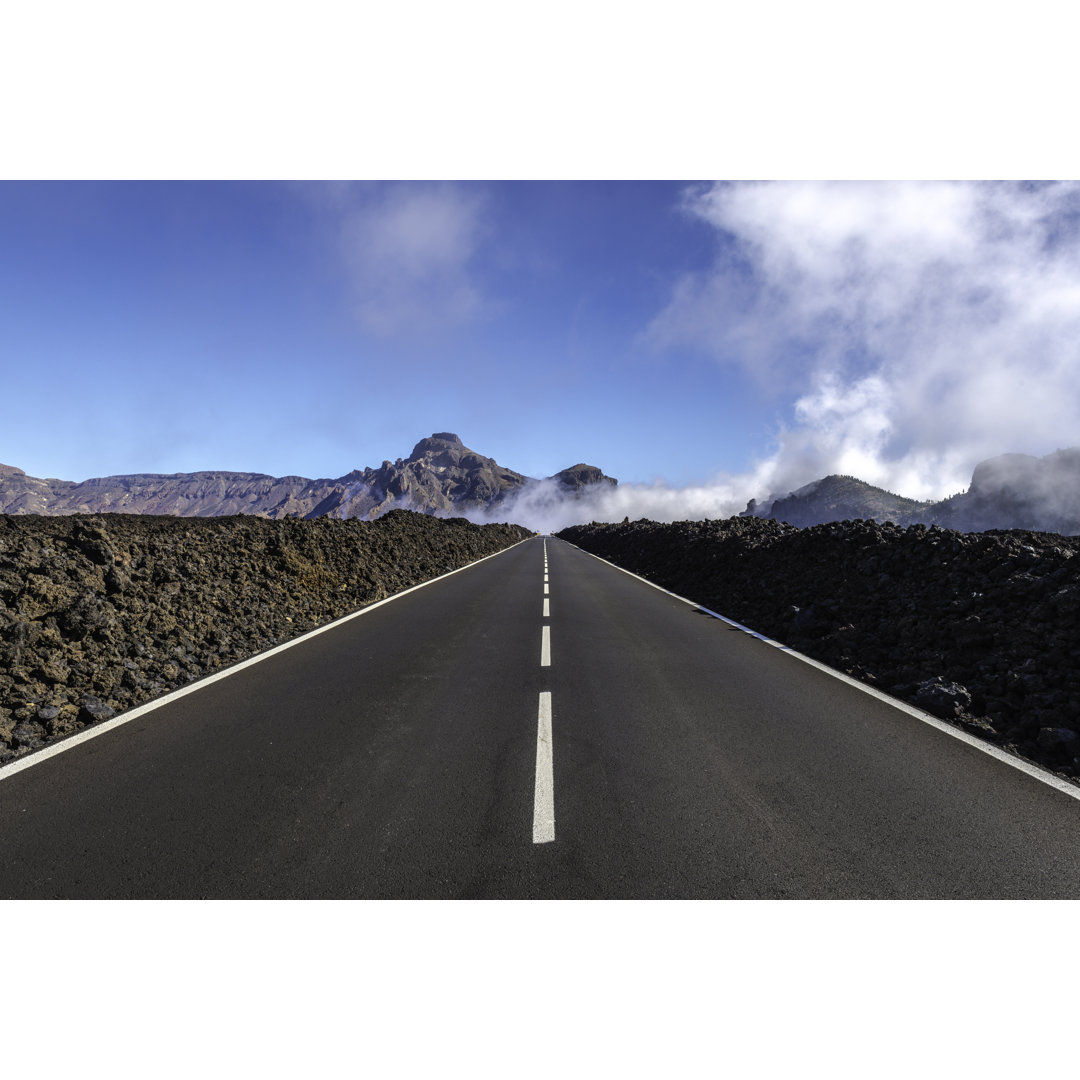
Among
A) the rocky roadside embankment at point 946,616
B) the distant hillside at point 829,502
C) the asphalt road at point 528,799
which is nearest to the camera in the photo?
the asphalt road at point 528,799

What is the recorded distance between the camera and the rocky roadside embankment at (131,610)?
5496 millimetres

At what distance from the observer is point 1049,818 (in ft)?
11.8

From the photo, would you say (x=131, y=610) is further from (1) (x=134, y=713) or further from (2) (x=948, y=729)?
(2) (x=948, y=729)

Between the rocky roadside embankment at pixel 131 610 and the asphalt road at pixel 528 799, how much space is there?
0.89 m

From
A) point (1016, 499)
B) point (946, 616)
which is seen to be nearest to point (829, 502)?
point (1016, 499)

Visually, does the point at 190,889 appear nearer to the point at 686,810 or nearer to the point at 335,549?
the point at 686,810

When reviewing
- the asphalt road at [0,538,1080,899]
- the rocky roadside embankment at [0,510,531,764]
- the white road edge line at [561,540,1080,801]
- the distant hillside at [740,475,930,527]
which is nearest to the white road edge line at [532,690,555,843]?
the asphalt road at [0,538,1080,899]

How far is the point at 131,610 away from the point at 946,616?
1242 centimetres

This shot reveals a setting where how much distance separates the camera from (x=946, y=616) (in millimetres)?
8023

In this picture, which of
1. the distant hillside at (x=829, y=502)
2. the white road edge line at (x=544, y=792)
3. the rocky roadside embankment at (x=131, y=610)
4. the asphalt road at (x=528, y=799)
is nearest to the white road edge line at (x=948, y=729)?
the asphalt road at (x=528, y=799)

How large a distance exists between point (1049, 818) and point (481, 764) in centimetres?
412

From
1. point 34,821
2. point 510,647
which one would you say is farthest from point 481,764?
point 510,647

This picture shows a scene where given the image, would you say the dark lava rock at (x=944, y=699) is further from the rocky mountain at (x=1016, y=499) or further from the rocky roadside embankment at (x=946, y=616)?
the rocky mountain at (x=1016, y=499)

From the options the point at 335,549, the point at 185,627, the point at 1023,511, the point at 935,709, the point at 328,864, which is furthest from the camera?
the point at 1023,511
